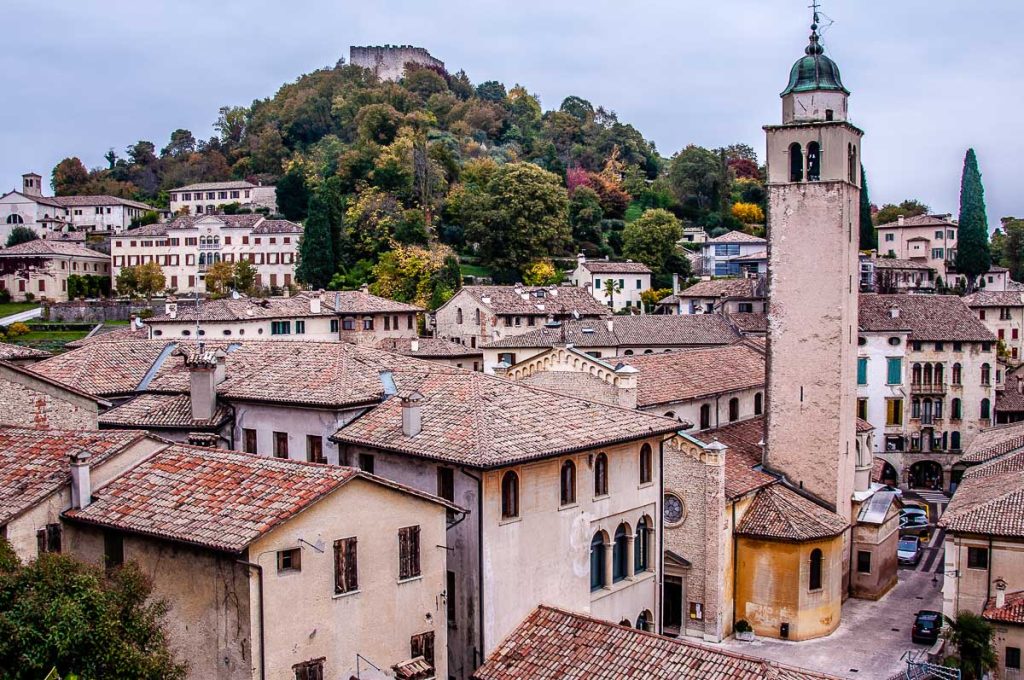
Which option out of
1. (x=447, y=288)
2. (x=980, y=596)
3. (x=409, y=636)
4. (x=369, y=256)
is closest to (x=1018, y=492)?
(x=980, y=596)

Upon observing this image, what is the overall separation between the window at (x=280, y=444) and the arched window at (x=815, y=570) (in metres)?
18.5

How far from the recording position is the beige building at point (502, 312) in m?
71.2

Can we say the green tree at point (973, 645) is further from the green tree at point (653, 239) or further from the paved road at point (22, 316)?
the green tree at point (653, 239)

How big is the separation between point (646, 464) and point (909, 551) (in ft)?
69.6

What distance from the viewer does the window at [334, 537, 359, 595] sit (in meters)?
20.7

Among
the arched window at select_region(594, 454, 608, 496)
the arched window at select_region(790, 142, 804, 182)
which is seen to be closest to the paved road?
the arched window at select_region(790, 142, 804, 182)

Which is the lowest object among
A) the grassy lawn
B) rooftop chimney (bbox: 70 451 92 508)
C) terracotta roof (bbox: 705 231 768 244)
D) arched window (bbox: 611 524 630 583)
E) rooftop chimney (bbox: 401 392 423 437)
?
arched window (bbox: 611 524 630 583)

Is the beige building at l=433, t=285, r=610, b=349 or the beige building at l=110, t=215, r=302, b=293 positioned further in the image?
the beige building at l=110, t=215, r=302, b=293

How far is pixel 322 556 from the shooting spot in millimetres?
20328

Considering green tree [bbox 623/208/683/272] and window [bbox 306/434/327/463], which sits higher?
green tree [bbox 623/208/683/272]

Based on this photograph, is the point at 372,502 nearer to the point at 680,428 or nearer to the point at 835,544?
the point at 680,428

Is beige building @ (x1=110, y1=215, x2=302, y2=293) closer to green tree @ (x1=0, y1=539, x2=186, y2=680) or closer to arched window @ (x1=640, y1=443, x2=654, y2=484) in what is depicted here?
arched window @ (x1=640, y1=443, x2=654, y2=484)

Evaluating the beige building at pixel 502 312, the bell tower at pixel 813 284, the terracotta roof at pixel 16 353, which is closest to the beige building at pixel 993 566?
the bell tower at pixel 813 284

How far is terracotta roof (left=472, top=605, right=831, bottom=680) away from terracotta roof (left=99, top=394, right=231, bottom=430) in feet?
40.4
